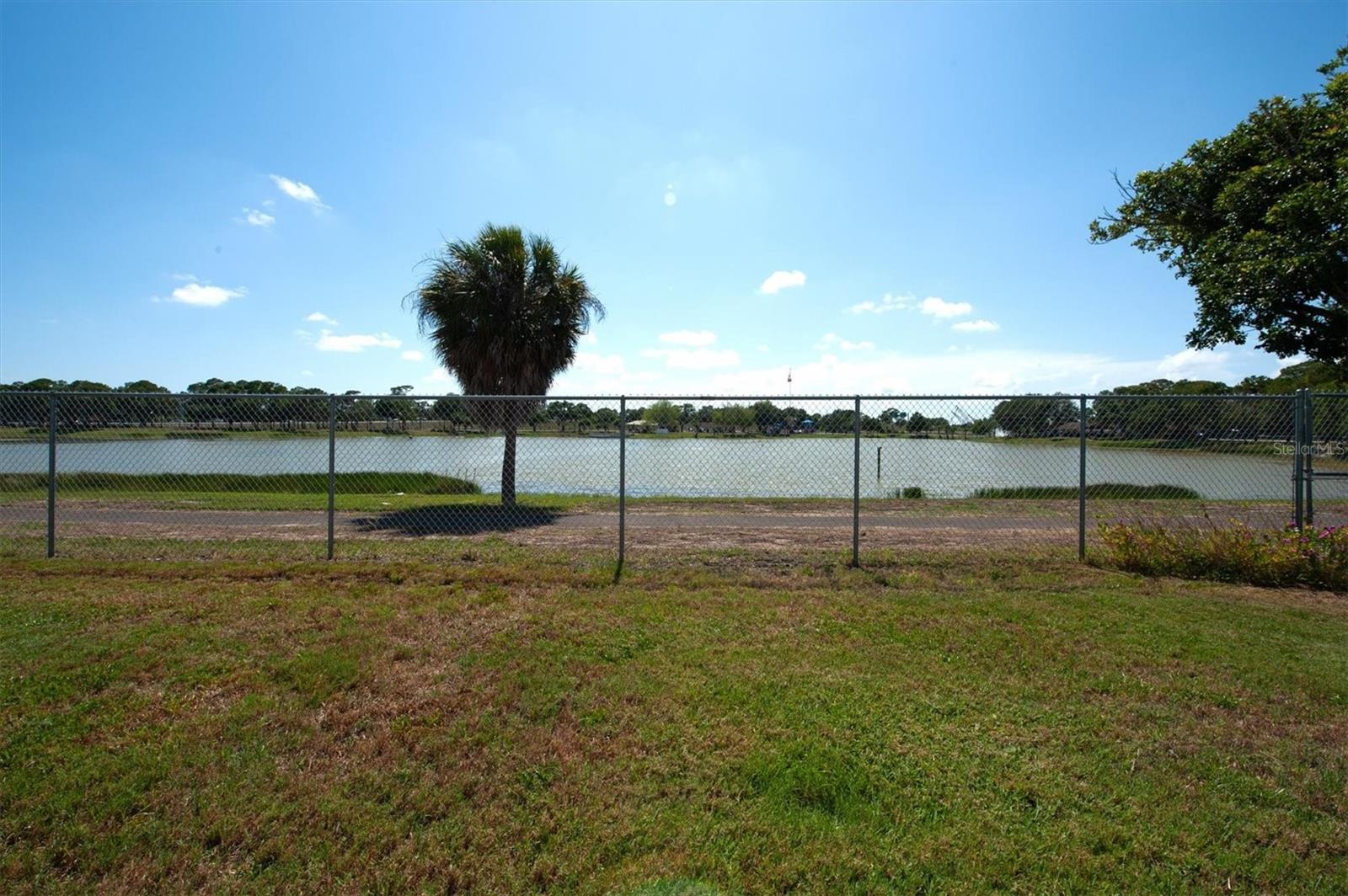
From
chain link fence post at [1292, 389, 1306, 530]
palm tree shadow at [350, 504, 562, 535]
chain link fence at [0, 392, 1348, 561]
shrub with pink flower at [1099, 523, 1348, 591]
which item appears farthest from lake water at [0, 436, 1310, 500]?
palm tree shadow at [350, 504, 562, 535]

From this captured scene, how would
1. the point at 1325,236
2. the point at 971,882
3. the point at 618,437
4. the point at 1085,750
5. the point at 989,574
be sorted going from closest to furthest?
the point at 971,882 → the point at 1085,750 → the point at 989,574 → the point at 618,437 → the point at 1325,236

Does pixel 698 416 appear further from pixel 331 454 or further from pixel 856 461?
pixel 331 454

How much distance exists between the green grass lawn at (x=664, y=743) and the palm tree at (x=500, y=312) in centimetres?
849

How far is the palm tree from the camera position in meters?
13.6

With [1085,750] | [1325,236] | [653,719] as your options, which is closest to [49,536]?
[653,719]

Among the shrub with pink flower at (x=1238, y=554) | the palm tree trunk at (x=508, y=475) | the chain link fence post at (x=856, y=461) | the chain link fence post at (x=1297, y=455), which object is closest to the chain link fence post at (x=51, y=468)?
the palm tree trunk at (x=508, y=475)

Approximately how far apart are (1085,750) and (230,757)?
4.33 m

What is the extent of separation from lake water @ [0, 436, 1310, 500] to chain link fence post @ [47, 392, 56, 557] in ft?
2.13

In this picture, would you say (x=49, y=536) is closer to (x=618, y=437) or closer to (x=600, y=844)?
(x=618, y=437)

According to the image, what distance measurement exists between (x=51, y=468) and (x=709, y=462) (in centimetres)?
761

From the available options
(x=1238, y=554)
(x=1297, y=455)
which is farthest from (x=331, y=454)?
(x=1297, y=455)

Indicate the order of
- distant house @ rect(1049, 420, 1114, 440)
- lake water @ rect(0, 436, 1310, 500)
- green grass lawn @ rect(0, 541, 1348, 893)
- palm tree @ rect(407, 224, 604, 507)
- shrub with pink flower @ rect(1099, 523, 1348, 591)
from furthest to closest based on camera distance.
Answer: palm tree @ rect(407, 224, 604, 507) → lake water @ rect(0, 436, 1310, 500) → distant house @ rect(1049, 420, 1114, 440) → shrub with pink flower @ rect(1099, 523, 1348, 591) → green grass lawn @ rect(0, 541, 1348, 893)

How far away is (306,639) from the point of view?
182 inches

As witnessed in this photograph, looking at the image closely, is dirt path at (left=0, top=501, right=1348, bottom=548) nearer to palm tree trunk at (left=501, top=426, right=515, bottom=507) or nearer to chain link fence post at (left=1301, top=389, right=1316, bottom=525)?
palm tree trunk at (left=501, top=426, right=515, bottom=507)
